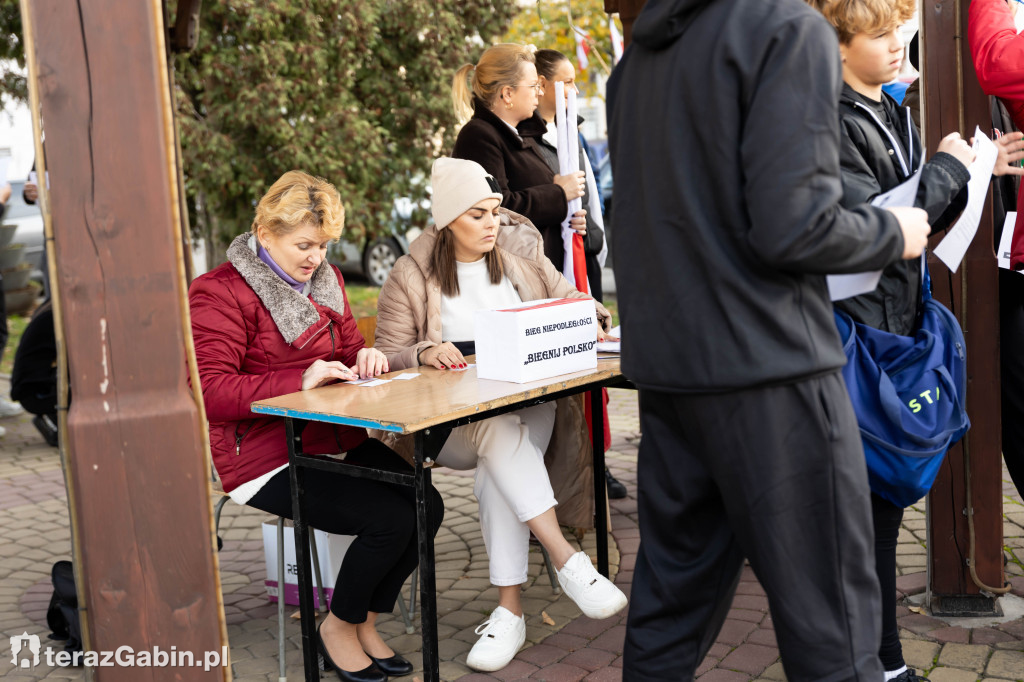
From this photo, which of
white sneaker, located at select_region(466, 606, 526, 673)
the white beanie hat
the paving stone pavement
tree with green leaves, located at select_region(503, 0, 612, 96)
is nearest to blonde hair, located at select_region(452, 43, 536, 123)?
the white beanie hat

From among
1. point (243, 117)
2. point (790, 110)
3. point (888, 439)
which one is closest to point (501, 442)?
point (888, 439)

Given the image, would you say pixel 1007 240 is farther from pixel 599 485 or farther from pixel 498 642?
pixel 498 642

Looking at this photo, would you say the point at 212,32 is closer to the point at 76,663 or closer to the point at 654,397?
the point at 76,663

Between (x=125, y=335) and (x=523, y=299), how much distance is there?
1.87m

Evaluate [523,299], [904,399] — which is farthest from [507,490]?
[904,399]

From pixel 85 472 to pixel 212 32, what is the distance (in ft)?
28.0

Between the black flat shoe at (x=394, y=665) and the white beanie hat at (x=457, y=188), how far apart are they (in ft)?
4.87

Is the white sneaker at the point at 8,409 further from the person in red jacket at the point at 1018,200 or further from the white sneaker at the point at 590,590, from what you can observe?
the person in red jacket at the point at 1018,200

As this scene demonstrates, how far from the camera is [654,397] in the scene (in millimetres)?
2186

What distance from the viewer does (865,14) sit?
2529mm

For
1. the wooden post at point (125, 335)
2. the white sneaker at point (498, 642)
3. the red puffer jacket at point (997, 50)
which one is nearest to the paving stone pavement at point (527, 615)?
the white sneaker at point (498, 642)

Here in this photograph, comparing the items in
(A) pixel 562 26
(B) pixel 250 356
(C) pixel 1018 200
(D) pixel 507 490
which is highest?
(A) pixel 562 26

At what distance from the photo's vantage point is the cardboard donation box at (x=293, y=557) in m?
3.72

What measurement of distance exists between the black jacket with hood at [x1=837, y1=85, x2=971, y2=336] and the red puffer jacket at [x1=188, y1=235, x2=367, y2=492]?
1.68m
